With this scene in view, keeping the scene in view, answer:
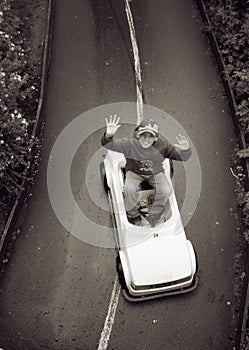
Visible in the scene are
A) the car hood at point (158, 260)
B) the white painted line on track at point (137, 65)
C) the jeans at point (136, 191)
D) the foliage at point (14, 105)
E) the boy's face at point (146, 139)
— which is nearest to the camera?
the boy's face at point (146, 139)

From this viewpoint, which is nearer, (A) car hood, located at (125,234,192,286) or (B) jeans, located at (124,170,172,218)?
(A) car hood, located at (125,234,192,286)

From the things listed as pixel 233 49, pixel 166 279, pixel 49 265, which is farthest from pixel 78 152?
pixel 233 49

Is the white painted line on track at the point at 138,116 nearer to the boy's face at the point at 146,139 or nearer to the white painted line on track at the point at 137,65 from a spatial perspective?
the white painted line on track at the point at 137,65

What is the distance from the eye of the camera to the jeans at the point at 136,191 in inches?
389

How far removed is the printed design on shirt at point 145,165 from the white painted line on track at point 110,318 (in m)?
2.19

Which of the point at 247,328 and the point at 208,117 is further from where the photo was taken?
the point at 208,117

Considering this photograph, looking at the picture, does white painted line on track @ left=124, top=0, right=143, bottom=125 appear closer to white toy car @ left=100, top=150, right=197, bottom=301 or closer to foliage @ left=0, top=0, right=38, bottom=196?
foliage @ left=0, top=0, right=38, bottom=196

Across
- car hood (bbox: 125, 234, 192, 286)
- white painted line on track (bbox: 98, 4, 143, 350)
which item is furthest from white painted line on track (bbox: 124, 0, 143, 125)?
car hood (bbox: 125, 234, 192, 286)

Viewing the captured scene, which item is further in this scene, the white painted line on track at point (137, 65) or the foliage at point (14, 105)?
the white painted line on track at point (137, 65)

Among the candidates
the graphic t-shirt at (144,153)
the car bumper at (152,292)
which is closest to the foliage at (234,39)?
the graphic t-shirt at (144,153)

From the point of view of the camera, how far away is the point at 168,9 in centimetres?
1421

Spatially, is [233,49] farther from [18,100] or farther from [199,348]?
[199,348]

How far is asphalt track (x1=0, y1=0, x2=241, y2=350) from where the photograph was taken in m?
10.2

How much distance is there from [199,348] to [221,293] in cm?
114
